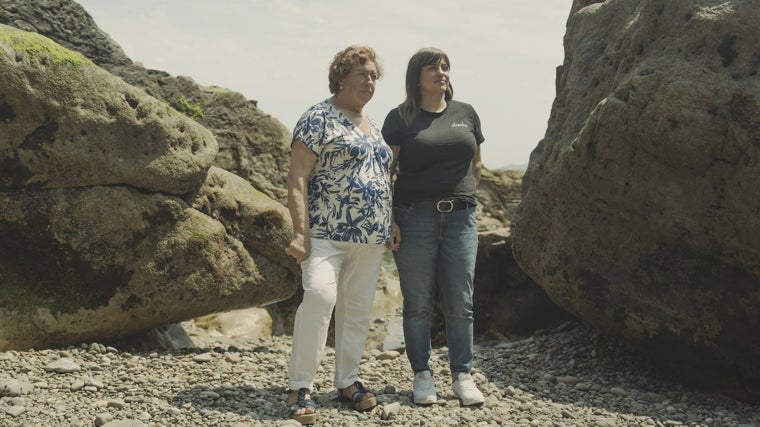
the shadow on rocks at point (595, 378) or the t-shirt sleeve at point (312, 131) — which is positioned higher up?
the t-shirt sleeve at point (312, 131)

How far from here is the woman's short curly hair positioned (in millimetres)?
6582

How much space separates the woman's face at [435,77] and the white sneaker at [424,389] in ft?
8.91

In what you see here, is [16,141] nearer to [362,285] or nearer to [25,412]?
[25,412]

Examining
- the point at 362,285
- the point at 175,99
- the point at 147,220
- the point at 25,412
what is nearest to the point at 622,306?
the point at 362,285

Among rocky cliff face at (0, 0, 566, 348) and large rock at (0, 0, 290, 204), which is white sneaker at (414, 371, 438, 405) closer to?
rocky cliff face at (0, 0, 566, 348)

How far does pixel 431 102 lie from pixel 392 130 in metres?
0.48

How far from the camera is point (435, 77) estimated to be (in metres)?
7.00

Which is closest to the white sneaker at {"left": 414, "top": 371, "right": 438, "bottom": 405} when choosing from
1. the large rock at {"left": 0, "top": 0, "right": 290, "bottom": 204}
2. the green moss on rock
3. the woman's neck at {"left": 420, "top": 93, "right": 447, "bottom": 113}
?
the woman's neck at {"left": 420, "top": 93, "right": 447, "bottom": 113}

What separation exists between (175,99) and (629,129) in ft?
27.5

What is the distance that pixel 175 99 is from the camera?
13.1 meters

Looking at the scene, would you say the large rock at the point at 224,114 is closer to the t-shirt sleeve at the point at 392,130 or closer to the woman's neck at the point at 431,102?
the t-shirt sleeve at the point at 392,130

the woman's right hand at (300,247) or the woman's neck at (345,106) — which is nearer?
the woman's right hand at (300,247)

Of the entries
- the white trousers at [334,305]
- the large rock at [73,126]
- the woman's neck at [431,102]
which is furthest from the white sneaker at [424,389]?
the large rock at [73,126]

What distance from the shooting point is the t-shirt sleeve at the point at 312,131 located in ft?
21.0
